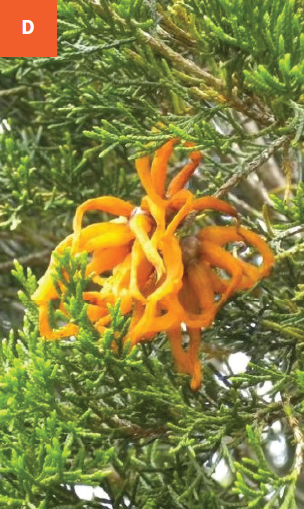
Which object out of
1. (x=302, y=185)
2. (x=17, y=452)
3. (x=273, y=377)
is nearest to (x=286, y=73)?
(x=302, y=185)

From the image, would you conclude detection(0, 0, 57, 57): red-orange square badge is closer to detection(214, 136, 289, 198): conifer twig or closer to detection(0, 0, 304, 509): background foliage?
detection(0, 0, 304, 509): background foliage

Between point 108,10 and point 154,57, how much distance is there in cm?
18

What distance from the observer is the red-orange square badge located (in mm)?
2424

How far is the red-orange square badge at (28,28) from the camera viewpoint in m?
2.42

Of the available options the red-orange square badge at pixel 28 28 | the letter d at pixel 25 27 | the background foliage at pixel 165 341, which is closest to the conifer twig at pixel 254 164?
the background foliage at pixel 165 341

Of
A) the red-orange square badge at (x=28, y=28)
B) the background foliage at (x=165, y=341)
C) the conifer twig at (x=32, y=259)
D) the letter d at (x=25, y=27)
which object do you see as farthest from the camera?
the conifer twig at (x=32, y=259)

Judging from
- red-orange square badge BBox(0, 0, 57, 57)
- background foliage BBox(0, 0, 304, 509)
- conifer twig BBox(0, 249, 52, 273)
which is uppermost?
red-orange square badge BBox(0, 0, 57, 57)

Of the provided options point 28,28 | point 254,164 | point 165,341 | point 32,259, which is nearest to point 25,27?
point 28,28

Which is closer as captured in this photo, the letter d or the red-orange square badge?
the red-orange square badge

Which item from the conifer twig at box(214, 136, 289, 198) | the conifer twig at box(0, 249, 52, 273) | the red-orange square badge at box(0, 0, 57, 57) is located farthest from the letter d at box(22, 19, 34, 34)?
the conifer twig at box(0, 249, 52, 273)

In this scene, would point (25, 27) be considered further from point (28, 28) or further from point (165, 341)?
point (165, 341)

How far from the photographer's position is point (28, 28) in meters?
2.59

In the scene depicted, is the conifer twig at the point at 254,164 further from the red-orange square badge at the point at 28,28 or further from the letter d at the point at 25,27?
the letter d at the point at 25,27

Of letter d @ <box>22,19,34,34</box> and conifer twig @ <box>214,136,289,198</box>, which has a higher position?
letter d @ <box>22,19,34,34</box>
